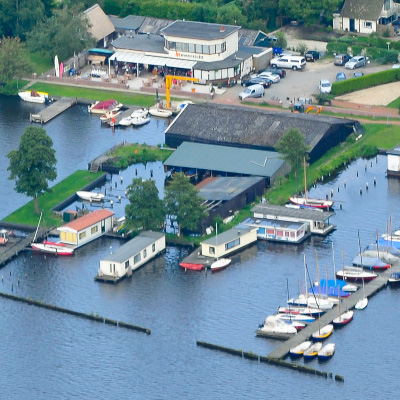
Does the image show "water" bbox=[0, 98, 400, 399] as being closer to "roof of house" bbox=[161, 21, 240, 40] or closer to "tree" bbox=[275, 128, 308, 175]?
"tree" bbox=[275, 128, 308, 175]

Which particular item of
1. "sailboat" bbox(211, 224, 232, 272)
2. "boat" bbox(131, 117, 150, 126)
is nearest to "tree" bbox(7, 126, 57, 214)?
"sailboat" bbox(211, 224, 232, 272)

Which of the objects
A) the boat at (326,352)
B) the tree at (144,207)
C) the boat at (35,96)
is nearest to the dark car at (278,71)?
the boat at (35,96)

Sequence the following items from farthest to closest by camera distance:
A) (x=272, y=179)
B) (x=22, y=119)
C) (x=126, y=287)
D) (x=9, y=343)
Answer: (x=22, y=119) → (x=272, y=179) → (x=126, y=287) → (x=9, y=343)

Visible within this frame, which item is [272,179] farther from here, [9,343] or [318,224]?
[9,343]

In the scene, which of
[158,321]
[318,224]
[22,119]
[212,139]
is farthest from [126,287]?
[22,119]

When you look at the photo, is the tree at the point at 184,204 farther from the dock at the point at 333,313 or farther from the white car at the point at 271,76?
the white car at the point at 271,76

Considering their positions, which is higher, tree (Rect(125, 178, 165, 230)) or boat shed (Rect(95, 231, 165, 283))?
tree (Rect(125, 178, 165, 230))
